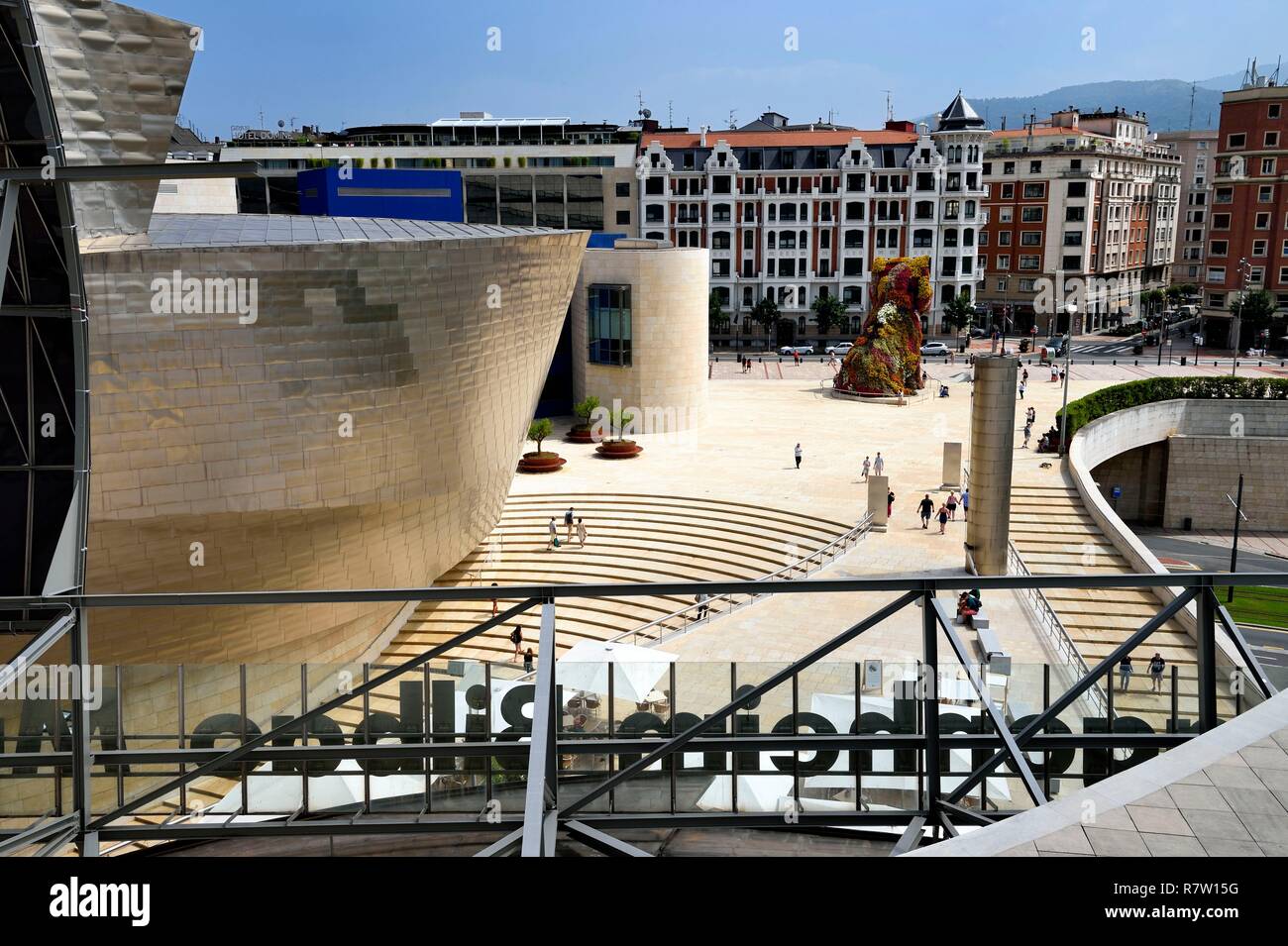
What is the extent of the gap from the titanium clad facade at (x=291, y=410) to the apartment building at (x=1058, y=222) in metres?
60.4

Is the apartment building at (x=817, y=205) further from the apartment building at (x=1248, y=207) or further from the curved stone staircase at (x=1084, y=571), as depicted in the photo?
the curved stone staircase at (x=1084, y=571)

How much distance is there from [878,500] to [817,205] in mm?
47880

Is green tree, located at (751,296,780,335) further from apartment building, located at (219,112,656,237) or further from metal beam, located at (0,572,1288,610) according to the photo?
metal beam, located at (0,572,1288,610)

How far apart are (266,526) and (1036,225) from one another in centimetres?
7340

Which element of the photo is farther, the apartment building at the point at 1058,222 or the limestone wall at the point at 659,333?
the apartment building at the point at 1058,222

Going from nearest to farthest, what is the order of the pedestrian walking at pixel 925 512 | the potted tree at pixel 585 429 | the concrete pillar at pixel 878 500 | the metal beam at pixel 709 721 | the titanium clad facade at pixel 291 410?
the metal beam at pixel 709 721
the titanium clad facade at pixel 291 410
the concrete pillar at pixel 878 500
the pedestrian walking at pixel 925 512
the potted tree at pixel 585 429

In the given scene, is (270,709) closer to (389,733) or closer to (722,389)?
(389,733)

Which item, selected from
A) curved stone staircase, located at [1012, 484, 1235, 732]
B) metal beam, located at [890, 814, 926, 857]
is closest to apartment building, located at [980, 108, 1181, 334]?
curved stone staircase, located at [1012, 484, 1235, 732]

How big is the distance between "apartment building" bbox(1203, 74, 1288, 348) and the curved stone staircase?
147 ft

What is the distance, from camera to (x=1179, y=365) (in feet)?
209

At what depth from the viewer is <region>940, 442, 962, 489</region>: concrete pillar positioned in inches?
1316

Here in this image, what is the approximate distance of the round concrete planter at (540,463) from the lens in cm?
3700

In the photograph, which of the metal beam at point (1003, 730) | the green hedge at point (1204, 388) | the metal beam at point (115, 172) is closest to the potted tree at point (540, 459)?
the green hedge at point (1204, 388)
